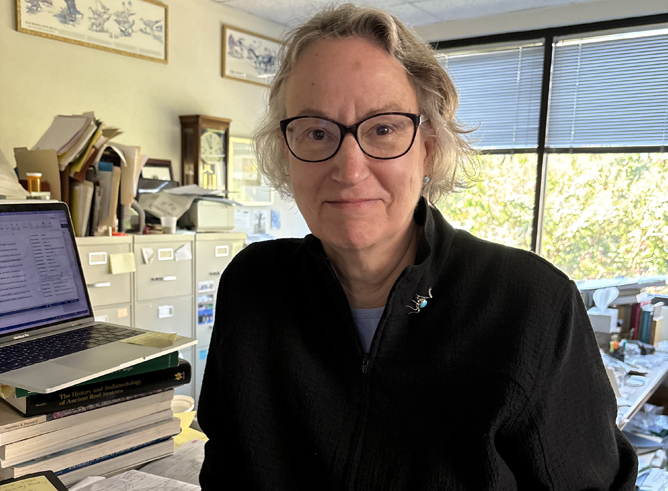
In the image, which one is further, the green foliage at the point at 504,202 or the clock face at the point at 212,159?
the green foliage at the point at 504,202

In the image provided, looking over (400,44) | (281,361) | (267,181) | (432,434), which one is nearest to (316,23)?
(400,44)

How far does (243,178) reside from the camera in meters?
4.05

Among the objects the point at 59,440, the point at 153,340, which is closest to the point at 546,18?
the point at 153,340

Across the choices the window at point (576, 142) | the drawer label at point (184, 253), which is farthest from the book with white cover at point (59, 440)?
the window at point (576, 142)

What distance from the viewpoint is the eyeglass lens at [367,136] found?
0.89m

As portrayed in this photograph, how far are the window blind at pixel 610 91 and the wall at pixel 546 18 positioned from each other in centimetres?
14

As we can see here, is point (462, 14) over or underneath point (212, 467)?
over

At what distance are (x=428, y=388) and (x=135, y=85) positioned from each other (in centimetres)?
306

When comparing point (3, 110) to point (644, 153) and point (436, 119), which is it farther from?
point (644, 153)

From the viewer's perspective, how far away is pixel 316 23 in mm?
965

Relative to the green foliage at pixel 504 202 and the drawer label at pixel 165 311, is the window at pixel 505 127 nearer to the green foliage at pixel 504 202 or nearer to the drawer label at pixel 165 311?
the green foliage at pixel 504 202

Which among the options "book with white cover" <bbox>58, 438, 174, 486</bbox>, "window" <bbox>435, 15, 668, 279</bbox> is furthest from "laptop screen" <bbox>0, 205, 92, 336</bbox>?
"window" <bbox>435, 15, 668, 279</bbox>

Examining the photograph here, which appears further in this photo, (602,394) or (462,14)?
(462,14)

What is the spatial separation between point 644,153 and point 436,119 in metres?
3.28
